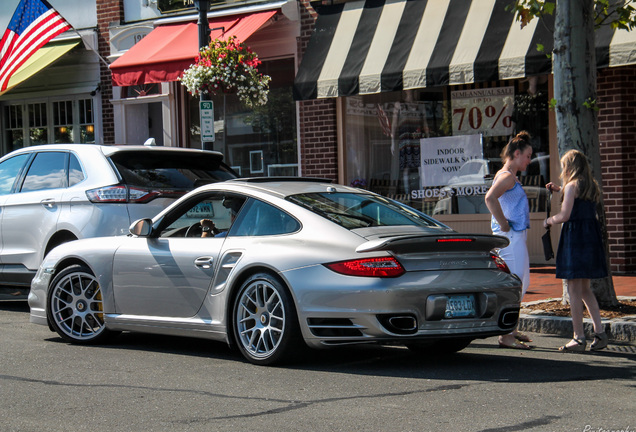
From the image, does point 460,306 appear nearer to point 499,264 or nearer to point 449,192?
point 499,264

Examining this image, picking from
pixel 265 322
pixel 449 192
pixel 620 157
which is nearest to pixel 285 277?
pixel 265 322

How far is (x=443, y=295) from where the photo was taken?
21.0ft

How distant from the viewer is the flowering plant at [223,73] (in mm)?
13117

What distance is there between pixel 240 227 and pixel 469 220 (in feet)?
24.9

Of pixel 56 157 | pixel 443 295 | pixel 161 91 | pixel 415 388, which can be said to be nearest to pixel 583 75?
pixel 443 295

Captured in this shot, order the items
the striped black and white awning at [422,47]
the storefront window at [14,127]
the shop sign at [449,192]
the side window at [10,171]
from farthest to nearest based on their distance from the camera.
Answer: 1. the storefront window at [14,127]
2. the shop sign at [449,192]
3. the striped black and white awning at [422,47]
4. the side window at [10,171]

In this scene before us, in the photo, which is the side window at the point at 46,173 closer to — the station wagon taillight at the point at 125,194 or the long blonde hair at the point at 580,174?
the station wagon taillight at the point at 125,194

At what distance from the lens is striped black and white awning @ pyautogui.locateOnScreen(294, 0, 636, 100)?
12.2 meters

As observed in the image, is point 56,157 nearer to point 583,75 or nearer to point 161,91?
point 583,75

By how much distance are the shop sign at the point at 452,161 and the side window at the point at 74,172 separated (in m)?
6.50

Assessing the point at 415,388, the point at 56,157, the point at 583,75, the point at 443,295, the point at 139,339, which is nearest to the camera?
the point at 415,388

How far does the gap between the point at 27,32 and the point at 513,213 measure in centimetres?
1269

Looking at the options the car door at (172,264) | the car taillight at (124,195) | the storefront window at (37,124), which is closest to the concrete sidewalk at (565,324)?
the car door at (172,264)

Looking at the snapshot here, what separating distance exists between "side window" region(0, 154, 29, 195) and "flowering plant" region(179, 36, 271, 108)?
10.4 feet
